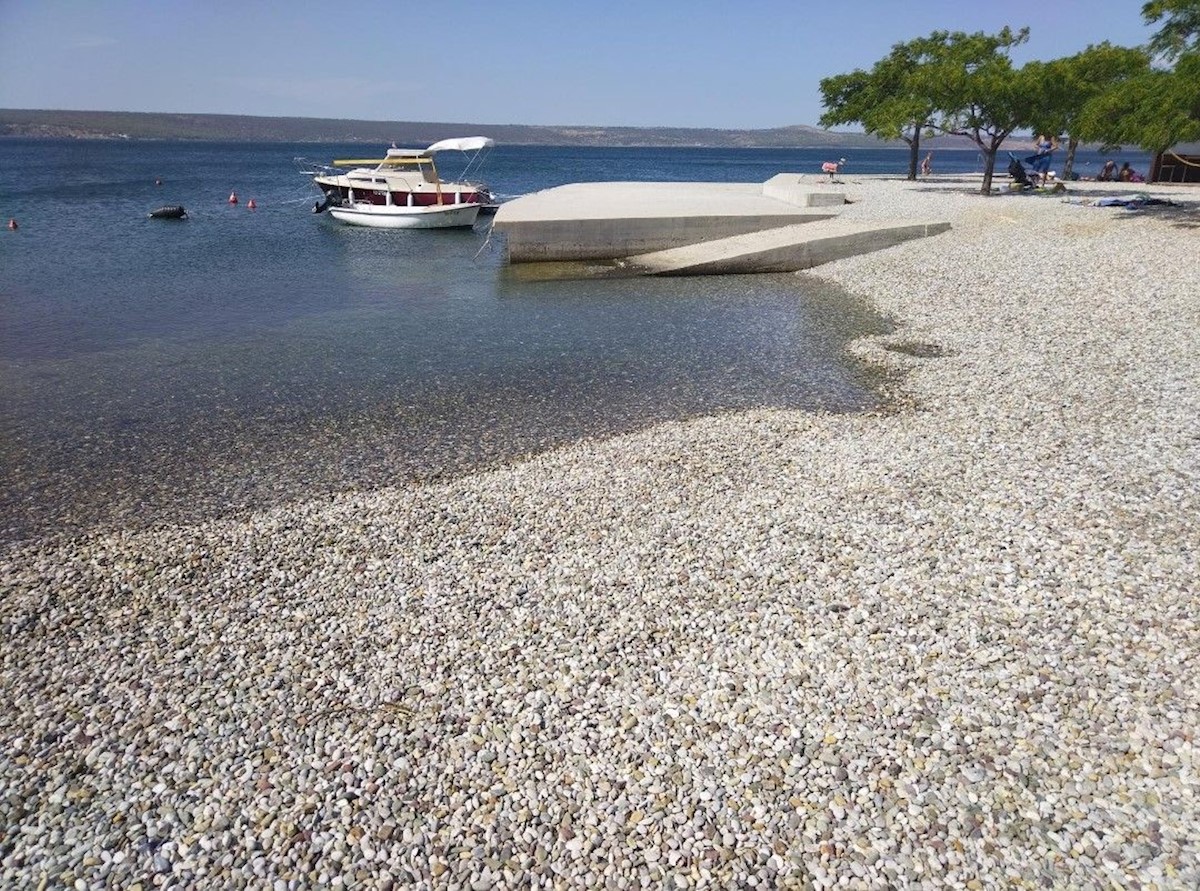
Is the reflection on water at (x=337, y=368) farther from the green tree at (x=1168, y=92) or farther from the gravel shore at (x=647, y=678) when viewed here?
the green tree at (x=1168, y=92)

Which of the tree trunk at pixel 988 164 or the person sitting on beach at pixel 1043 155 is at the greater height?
the person sitting on beach at pixel 1043 155

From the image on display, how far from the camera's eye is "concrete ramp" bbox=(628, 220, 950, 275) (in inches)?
1001

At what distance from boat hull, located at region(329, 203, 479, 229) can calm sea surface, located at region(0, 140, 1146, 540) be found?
20.9ft

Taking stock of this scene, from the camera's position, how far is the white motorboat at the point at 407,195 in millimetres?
37125

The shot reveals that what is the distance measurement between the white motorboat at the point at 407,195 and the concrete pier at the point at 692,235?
22.0 ft

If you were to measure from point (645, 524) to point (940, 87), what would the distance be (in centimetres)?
3513

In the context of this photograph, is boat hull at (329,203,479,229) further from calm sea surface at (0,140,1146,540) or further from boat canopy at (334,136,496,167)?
calm sea surface at (0,140,1146,540)

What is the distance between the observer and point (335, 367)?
16.5 metres

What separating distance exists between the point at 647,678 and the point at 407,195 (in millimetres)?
36618

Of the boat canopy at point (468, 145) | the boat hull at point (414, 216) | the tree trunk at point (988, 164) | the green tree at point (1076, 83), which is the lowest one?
the boat hull at point (414, 216)

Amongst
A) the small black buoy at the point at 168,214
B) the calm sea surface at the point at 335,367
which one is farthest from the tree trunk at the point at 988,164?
the small black buoy at the point at 168,214

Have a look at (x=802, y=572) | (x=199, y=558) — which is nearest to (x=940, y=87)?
(x=802, y=572)

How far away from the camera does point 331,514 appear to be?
948 cm

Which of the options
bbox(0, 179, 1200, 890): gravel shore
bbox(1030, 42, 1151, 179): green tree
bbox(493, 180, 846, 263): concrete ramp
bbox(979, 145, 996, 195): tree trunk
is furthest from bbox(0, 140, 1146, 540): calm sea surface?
bbox(1030, 42, 1151, 179): green tree
